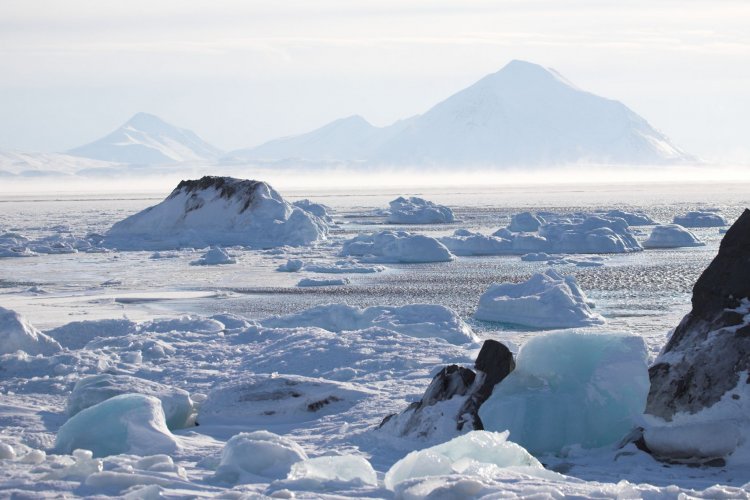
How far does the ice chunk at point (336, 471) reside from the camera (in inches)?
222

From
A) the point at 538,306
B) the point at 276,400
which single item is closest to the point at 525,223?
the point at 538,306

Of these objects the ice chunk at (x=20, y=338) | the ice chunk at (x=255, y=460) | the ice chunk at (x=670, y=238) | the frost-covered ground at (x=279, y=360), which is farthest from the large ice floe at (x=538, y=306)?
the ice chunk at (x=670, y=238)

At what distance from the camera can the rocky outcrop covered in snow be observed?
668cm

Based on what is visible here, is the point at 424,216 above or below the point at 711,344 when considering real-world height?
below

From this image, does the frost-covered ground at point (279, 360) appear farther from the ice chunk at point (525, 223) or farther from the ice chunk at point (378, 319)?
the ice chunk at point (525, 223)

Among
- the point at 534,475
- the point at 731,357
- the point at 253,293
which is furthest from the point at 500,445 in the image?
the point at 253,293

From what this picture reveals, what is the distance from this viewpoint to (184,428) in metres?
8.01

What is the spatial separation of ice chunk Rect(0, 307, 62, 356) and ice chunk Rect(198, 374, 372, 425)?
2.88 meters

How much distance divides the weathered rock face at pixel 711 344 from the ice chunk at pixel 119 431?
11.3 feet

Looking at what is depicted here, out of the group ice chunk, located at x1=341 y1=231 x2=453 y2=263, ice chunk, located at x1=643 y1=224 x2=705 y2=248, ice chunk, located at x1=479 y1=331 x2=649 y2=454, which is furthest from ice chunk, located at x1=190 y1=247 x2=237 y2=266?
ice chunk, located at x1=479 y1=331 x2=649 y2=454

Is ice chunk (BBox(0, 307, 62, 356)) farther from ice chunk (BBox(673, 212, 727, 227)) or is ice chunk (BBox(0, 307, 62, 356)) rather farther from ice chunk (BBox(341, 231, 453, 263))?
ice chunk (BBox(673, 212, 727, 227))

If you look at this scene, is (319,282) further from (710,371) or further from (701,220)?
(701,220)

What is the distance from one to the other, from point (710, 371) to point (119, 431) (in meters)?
4.09

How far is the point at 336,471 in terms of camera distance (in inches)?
225
